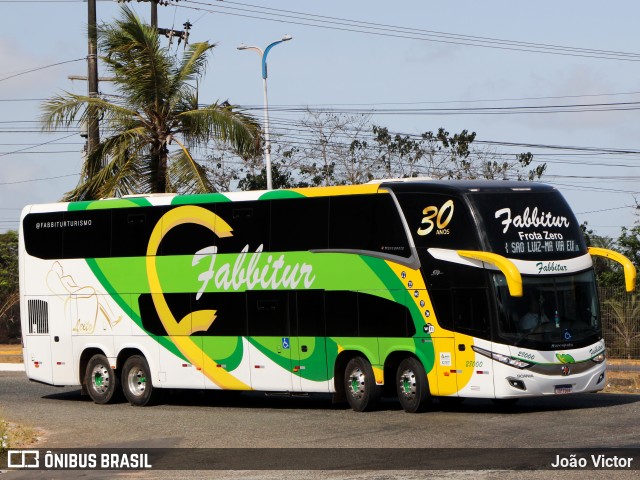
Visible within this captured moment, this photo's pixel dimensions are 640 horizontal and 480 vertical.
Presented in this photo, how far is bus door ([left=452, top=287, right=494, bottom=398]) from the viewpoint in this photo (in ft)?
66.6

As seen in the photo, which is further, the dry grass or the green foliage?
the green foliage

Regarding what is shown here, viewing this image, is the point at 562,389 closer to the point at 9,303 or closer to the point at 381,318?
the point at 381,318

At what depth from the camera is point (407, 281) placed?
21.2 metres

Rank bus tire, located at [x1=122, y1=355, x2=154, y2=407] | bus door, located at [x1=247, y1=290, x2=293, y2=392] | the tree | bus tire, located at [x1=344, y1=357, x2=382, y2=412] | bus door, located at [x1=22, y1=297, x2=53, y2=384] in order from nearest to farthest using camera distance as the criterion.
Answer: bus tire, located at [x1=344, y1=357, x2=382, y2=412]
bus door, located at [x1=247, y1=290, x2=293, y2=392]
bus tire, located at [x1=122, y1=355, x2=154, y2=407]
bus door, located at [x1=22, y1=297, x2=53, y2=384]
the tree

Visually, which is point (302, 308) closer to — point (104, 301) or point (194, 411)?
point (194, 411)

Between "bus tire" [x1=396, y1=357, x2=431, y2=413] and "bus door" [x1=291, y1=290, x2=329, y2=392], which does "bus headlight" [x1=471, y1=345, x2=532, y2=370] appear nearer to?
"bus tire" [x1=396, y1=357, x2=431, y2=413]

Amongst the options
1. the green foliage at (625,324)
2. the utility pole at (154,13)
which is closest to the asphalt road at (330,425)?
the green foliage at (625,324)

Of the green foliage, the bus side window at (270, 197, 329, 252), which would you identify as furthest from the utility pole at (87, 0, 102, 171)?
the green foliage

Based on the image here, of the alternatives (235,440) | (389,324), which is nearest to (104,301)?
(389,324)

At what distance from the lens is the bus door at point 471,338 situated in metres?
20.3

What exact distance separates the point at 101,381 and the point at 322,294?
5.83 m

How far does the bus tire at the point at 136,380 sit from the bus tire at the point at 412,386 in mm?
5791

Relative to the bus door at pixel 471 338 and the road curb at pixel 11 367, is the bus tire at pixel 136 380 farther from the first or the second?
the road curb at pixel 11 367

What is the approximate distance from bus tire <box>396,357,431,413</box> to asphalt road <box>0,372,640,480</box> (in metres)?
0.23
